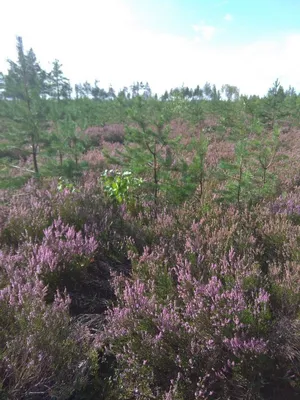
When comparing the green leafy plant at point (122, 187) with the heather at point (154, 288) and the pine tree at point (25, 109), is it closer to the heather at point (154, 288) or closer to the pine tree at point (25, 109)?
the heather at point (154, 288)

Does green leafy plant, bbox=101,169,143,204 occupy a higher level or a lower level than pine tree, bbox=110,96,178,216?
lower

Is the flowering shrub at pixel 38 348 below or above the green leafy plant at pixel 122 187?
below

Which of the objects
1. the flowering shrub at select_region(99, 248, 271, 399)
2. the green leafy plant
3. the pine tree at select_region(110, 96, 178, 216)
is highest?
the pine tree at select_region(110, 96, 178, 216)

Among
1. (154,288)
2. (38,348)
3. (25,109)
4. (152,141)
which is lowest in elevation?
(38,348)

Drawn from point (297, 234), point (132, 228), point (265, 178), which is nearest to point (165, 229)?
point (132, 228)

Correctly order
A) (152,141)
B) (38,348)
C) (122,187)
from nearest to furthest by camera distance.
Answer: (38,348) < (152,141) < (122,187)

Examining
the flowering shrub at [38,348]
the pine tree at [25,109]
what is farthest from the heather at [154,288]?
the pine tree at [25,109]

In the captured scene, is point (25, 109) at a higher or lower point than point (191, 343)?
higher

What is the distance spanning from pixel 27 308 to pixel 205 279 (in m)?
1.37

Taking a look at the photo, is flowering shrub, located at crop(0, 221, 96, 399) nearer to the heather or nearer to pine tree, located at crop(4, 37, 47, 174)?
the heather

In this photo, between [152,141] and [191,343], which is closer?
[191,343]

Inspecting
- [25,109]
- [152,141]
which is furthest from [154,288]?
[25,109]

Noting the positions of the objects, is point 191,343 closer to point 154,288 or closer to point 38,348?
point 154,288

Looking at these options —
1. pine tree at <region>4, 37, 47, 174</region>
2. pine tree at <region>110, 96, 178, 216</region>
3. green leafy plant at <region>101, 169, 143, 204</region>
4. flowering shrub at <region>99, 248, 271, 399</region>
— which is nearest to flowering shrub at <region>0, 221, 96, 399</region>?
flowering shrub at <region>99, 248, 271, 399</region>
